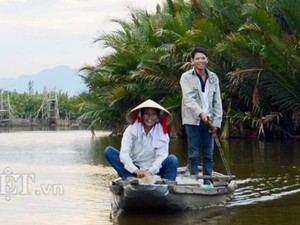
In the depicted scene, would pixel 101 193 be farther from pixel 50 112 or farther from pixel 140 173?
pixel 50 112

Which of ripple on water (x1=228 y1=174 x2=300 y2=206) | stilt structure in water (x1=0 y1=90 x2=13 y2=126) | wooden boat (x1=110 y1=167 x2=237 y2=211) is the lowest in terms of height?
ripple on water (x1=228 y1=174 x2=300 y2=206)

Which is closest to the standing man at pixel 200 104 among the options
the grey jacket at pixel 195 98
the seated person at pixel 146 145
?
the grey jacket at pixel 195 98

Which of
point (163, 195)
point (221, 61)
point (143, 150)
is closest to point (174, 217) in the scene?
point (163, 195)

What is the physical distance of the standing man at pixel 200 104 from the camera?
387 inches

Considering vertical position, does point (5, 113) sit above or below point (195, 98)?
above

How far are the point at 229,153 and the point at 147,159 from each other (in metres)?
8.70

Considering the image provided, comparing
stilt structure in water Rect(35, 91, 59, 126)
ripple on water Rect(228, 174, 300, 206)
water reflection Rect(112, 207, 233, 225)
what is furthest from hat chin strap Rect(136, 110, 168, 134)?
stilt structure in water Rect(35, 91, 59, 126)

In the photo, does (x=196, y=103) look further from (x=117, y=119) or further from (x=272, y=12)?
(x=117, y=119)

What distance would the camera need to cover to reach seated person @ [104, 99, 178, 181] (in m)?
8.88

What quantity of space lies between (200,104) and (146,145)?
133 centimetres

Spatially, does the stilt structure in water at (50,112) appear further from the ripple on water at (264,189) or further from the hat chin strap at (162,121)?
the hat chin strap at (162,121)

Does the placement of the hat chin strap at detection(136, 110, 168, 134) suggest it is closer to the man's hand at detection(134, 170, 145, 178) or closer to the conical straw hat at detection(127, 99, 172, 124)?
the conical straw hat at detection(127, 99, 172, 124)

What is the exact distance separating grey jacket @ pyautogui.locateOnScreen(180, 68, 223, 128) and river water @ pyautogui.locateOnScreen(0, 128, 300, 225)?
110 cm

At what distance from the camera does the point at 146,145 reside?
8.95 metres
